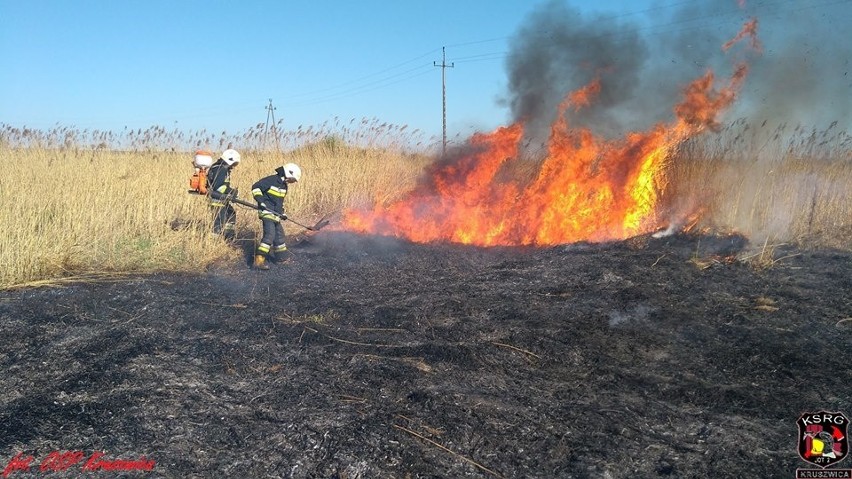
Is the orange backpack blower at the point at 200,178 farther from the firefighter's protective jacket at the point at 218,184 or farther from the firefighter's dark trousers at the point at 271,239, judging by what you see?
the firefighter's dark trousers at the point at 271,239

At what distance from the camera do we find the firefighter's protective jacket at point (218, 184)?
8.80m

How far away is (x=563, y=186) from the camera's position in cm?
898

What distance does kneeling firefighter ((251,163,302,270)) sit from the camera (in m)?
7.98

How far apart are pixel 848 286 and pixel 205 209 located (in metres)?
9.32

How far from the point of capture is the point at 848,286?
604cm

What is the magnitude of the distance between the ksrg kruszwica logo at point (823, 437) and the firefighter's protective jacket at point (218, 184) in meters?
8.04

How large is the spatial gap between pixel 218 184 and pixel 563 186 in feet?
18.6

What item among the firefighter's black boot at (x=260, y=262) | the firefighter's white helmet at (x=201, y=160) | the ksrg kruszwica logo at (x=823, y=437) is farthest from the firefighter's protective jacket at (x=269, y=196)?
the ksrg kruszwica logo at (x=823, y=437)

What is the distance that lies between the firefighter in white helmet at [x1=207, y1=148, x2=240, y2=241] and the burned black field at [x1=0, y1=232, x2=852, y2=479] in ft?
6.43

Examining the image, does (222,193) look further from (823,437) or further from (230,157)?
(823,437)

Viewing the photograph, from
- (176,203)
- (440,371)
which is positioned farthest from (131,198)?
(440,371)

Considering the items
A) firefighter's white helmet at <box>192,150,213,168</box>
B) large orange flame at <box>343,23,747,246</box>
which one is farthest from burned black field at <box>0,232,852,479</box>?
firefighter's white helmet at <box>192,150,213,168</box>

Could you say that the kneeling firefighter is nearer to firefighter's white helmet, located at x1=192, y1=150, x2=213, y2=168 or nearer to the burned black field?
the burned black field

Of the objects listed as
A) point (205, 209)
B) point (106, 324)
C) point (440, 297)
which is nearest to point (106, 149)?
point (205, 209)
